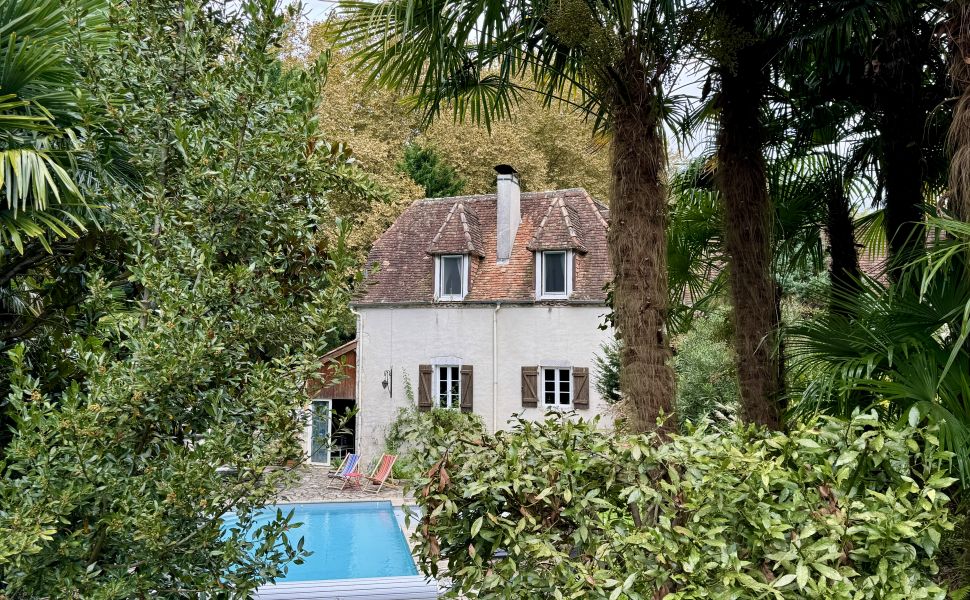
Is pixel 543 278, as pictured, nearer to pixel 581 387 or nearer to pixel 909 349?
pixel 581 387

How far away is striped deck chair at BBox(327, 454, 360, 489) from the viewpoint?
1833 cm

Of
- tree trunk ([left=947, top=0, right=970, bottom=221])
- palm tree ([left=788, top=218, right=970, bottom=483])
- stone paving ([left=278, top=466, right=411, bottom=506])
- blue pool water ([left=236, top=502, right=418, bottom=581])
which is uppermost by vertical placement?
tree trunk ([left=947, top=0, right=970, bottom=221])

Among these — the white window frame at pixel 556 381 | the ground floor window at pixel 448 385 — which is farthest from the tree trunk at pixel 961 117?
the ground floor window at pixel 448 385

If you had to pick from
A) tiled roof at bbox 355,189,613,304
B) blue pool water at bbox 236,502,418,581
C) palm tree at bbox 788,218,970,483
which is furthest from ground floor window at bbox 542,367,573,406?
palm tree at bbox 788,218,970,483

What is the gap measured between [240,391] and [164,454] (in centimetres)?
39

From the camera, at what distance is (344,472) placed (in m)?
18.7

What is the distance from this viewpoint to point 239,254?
10.7 feet

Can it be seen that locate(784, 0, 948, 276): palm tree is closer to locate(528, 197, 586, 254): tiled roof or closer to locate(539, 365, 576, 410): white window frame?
locate(528, 197, 586, 254): tiled roof

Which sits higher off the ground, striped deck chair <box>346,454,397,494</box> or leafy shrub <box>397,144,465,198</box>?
leafy shrub <box>397,144,465,198</box>

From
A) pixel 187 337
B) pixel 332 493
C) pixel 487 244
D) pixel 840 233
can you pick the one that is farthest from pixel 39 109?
pixel 487 244

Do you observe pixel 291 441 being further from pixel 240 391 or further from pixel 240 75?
pixel 240 75

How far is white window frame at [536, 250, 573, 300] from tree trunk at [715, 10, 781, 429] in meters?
12.8

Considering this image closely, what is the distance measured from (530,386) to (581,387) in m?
1.32

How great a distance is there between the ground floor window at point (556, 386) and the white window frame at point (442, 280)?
118 inches
